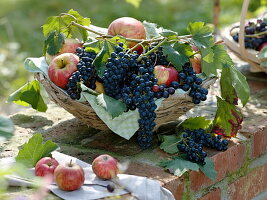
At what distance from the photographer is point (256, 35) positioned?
7.11 ft

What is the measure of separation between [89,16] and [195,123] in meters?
3.14

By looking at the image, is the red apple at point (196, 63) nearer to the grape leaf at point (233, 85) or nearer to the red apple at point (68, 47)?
the grape leaf at point (233, 85)

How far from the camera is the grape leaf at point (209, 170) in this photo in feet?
5.07

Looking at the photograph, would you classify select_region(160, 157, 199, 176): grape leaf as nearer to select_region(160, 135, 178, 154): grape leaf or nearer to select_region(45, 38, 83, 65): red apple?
select_region(160, 135, 178, 154): grape leaf

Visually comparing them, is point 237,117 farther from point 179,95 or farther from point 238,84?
point 179,95

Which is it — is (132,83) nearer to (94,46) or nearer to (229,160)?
(94,46)

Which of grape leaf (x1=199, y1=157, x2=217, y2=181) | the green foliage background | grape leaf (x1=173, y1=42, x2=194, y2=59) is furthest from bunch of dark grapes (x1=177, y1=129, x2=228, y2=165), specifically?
the green foliage background

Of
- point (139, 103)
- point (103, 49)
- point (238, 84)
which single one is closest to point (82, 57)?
point (103, 49)

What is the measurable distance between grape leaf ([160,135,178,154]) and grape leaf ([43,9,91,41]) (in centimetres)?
40

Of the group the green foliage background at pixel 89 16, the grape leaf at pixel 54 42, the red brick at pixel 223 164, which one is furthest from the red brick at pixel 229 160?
the green foliage background at pixel 89 16

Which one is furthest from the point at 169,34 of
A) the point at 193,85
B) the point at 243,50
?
the point at 243,50

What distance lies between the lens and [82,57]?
→ 1608mm

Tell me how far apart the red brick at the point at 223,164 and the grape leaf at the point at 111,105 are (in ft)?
0.87

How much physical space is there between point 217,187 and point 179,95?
12.6 inches
